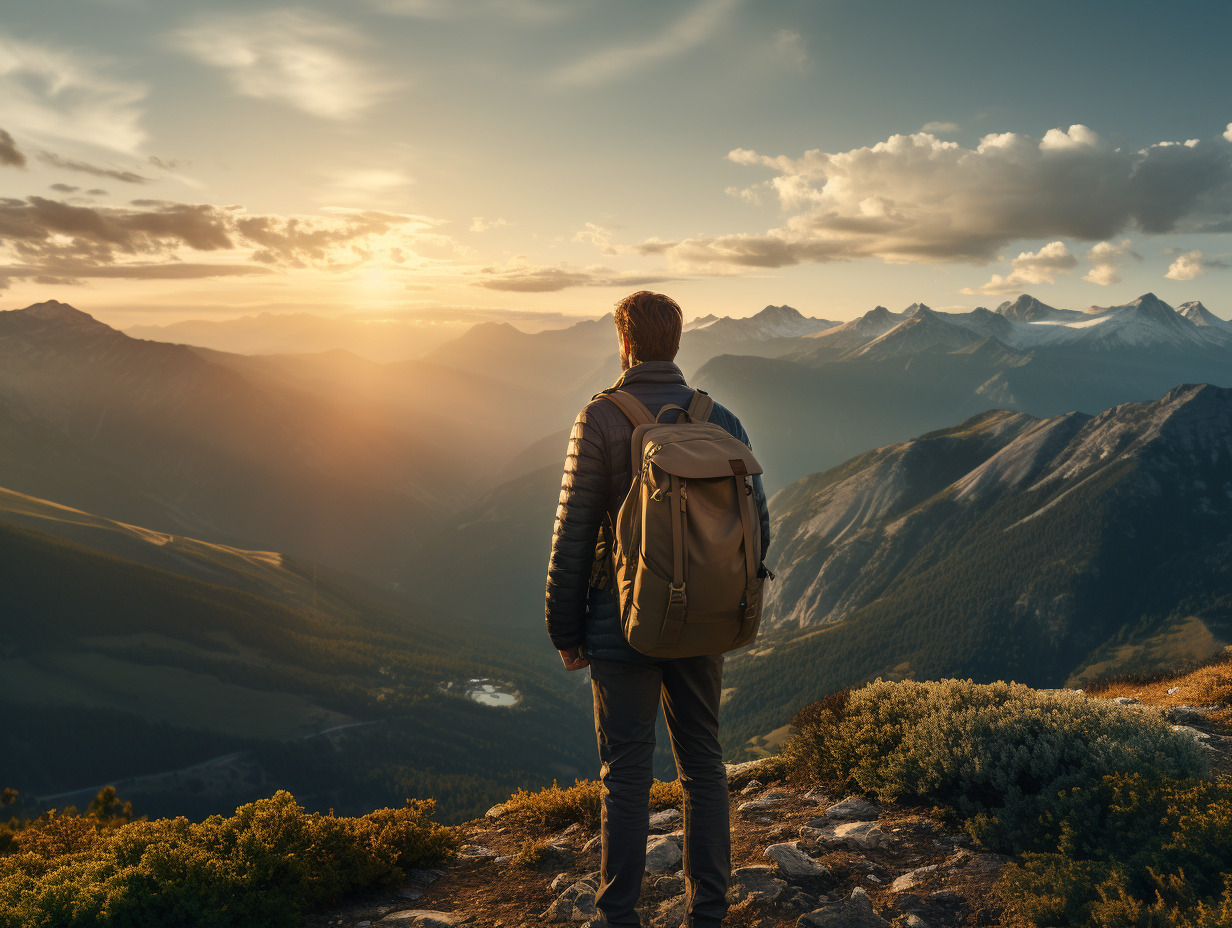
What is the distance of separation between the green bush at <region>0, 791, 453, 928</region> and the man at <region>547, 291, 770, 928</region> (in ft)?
12.9

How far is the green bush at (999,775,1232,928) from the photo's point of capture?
17.5 ft

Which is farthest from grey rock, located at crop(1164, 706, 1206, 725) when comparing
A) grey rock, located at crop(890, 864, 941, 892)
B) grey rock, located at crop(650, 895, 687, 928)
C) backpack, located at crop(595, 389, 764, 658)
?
backpack, located at crop(595, 389, 764, 658)

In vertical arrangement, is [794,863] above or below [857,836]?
above

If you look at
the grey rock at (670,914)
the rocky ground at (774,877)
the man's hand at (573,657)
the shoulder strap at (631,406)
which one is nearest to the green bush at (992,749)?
the rocky ground at (774,877)

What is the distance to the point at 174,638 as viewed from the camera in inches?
7805

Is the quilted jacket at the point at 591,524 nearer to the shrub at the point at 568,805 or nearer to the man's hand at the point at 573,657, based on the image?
the man's hand at the point at 573,657

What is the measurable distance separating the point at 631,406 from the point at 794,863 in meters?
5.58

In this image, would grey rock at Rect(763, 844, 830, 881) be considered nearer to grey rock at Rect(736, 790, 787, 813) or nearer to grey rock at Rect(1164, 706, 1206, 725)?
grey rock at Rect(736, 790, 787, 813)

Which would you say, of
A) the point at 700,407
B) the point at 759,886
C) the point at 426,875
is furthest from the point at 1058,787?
the point at 426,875

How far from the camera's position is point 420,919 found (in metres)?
7.26

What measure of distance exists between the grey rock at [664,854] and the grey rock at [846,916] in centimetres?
172

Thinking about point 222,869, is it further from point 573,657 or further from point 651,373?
point 651,373

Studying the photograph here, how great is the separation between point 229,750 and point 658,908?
208539 millimetres

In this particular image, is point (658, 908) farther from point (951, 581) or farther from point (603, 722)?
point (951, 581)
